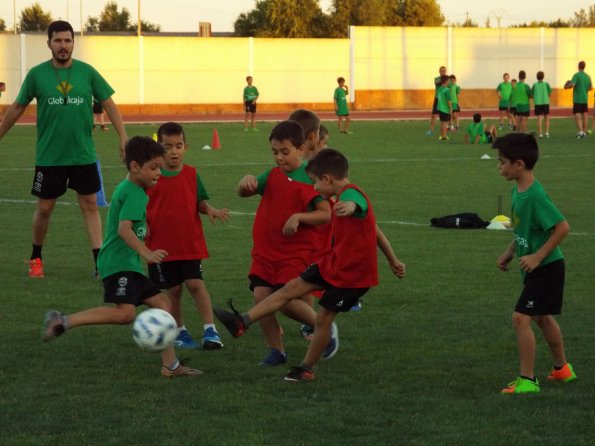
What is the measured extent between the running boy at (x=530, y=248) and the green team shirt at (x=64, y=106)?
5062 mm

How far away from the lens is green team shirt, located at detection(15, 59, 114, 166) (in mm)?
10719

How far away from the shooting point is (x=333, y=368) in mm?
7375

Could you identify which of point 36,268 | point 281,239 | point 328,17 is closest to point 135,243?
point 281,239

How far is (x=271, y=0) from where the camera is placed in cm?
9106

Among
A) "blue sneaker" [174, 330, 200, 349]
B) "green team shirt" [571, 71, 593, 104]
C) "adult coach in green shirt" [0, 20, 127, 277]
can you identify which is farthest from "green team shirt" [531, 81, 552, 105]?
"blue sneaker" [174, 330, 200, 349]

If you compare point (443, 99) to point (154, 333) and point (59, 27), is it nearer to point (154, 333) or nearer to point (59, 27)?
point (59, 27)

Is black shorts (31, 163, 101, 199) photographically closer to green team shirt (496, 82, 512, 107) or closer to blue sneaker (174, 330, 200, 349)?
blue sneaker (174, 330, 200, 349)

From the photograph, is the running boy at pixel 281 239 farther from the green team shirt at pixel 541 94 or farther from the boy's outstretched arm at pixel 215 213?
the green team shirt at pixel 541 94

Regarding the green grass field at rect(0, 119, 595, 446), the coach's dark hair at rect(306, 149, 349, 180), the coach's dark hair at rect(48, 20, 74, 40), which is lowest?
the green grass field at rect(0, 119, 595, 446)

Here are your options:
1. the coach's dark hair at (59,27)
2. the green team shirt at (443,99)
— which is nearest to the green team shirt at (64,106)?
the coach's dark hair at (59,27)

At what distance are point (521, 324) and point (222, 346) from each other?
2.20 meters

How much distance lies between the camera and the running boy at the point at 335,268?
683 cm

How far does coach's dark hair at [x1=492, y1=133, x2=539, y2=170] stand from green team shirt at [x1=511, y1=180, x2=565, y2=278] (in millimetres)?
139

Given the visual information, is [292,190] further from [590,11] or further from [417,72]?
[590,11]
